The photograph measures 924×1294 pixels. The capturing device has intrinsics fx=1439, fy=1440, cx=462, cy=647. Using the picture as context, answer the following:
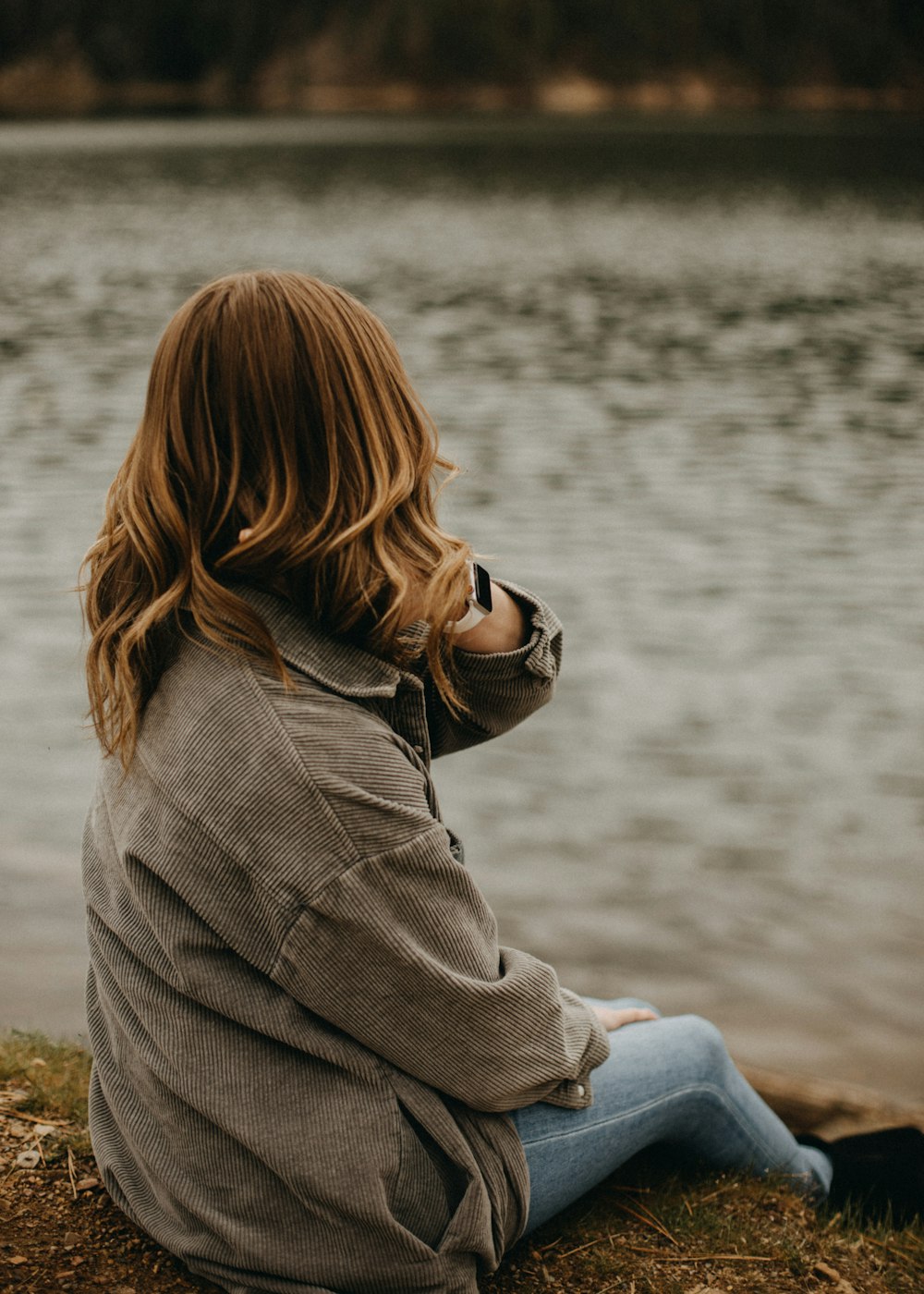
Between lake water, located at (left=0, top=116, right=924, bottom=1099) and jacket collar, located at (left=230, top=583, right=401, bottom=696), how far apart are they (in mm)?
1622

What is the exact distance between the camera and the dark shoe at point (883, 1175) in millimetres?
3068

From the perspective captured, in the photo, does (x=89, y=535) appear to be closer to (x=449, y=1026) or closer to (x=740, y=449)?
(x=740, y=449)

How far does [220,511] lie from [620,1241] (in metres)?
1.54

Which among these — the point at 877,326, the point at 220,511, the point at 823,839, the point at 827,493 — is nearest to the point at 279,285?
the point at 220,511

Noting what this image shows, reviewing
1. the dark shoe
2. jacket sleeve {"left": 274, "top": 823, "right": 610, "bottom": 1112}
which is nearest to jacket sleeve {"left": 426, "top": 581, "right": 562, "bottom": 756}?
jacket sleeve {"left": 274, "top": 823, "right": 610, "bottom": 1112}

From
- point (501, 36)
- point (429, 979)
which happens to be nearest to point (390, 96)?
point (501, 36)

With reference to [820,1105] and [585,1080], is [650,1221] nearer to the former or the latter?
[585,1080]

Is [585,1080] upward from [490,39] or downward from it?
downward

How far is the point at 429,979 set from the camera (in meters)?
1.96

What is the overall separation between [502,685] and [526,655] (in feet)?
0.21

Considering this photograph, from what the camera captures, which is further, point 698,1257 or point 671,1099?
point 698,1257

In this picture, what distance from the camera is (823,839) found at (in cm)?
539

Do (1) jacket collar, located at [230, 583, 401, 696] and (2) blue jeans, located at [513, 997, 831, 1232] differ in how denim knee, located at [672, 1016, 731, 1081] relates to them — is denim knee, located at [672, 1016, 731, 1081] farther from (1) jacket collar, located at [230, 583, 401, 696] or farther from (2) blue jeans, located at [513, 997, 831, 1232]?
(1) jacket collar, located at [230, 583, 401, 696]

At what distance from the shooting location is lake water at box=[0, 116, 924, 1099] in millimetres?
4797
